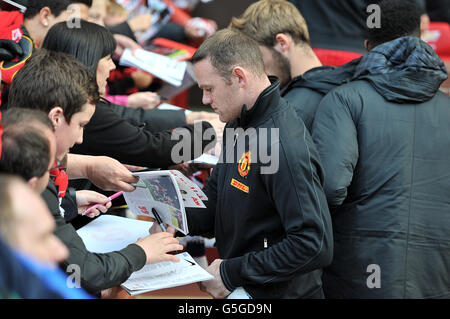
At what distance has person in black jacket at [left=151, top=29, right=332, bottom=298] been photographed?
168 cm

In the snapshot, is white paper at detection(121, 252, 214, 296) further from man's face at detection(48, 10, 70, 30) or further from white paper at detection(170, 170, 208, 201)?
man's face at detection(48, 10, 70, 30)

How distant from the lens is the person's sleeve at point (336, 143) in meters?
2.02

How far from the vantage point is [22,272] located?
0.74m

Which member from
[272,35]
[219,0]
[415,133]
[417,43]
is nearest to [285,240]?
[415,133]

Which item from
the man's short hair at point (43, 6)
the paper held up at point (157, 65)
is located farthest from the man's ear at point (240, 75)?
the man's short hair at point (43, 6)

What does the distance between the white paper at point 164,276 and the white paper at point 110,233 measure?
198 mm

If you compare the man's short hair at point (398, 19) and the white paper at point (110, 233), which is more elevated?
the man's short hair at point (398, 19)

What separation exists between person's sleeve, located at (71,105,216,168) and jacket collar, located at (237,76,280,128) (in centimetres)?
64

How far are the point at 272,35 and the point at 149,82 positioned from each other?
120 centimetres

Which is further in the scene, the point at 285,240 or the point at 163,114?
the point at 163,114

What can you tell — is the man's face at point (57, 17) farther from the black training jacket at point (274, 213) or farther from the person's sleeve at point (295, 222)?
the person's sleeve at point (295, 222)

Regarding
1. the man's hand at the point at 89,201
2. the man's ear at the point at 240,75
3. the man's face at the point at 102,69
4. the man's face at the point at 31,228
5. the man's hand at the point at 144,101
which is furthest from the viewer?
the man's hand at the point at 144,101
